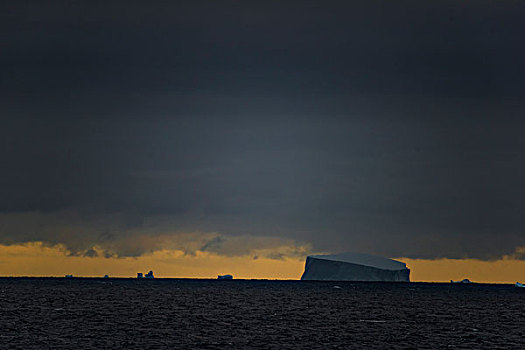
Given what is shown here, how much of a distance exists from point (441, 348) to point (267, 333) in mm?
23530

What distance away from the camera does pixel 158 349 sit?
78312 millimetres

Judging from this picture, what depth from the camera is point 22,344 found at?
8019 centimetres

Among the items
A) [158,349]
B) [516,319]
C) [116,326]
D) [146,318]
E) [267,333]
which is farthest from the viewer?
[516,319]

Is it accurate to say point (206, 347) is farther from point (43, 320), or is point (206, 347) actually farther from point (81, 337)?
point (43, 320)

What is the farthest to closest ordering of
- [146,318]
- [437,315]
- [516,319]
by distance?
[437,315]
[516,319]
[146,318]

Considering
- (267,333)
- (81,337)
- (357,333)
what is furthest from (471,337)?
(81,337)

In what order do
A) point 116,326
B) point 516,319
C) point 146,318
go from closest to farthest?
point 116,326, point 146,318, point 516,319

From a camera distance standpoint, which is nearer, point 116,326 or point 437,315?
point 116,326

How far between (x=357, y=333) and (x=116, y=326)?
1276 inches

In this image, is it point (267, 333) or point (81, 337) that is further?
point (267, 333)

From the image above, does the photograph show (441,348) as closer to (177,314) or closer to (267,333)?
(267,333)

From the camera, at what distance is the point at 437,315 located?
140 meters

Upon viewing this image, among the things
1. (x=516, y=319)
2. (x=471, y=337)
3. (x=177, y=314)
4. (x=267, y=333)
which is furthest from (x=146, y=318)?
(x=516, y=319)

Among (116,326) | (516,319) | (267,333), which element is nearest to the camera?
(267,333)
